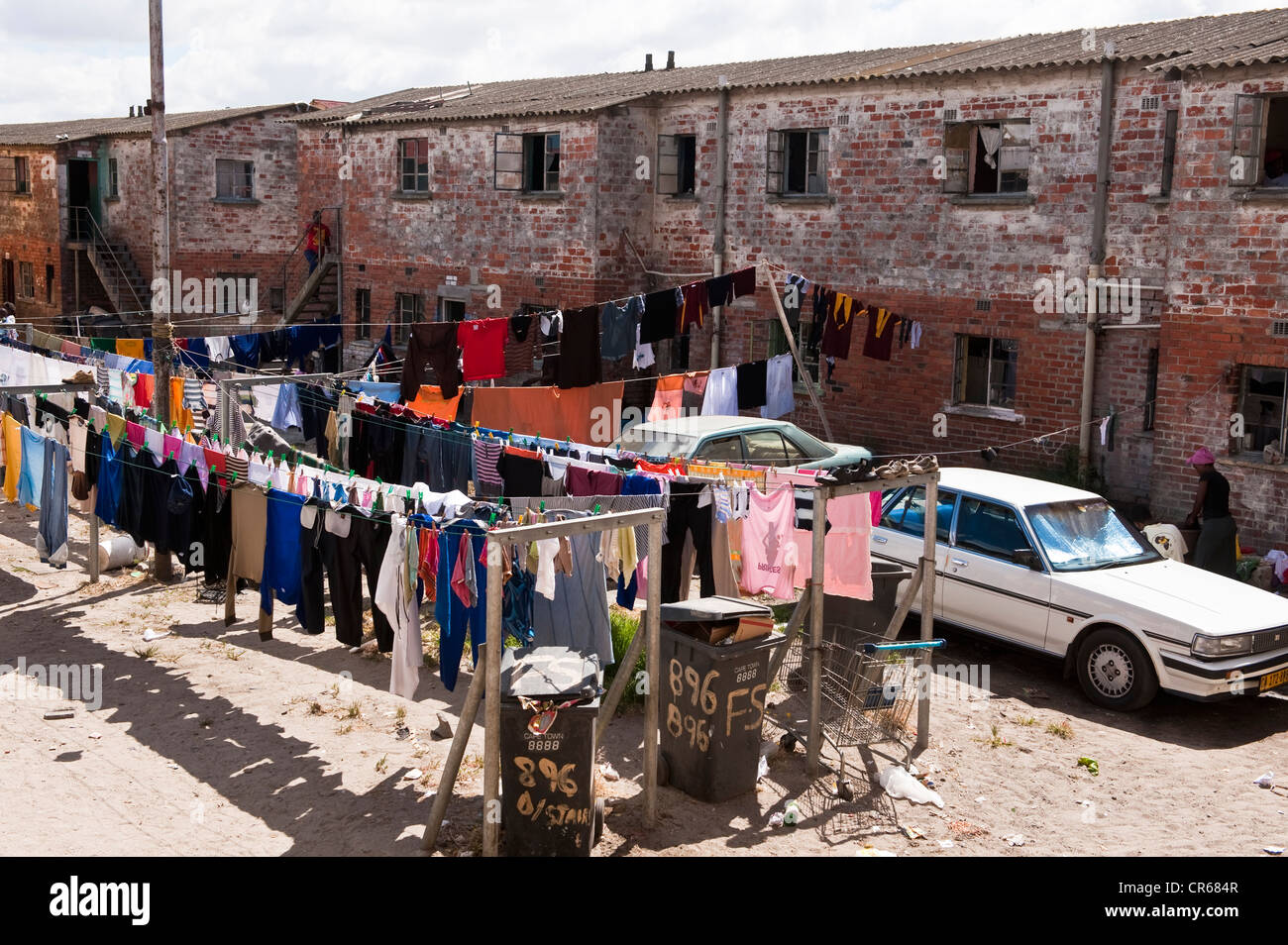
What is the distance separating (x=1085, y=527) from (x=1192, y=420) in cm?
456

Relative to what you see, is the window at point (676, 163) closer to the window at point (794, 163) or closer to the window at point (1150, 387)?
the window at point (794, 163)

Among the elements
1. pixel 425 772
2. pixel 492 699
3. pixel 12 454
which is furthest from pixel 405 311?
pixel 492 699

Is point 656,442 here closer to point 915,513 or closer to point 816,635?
point 915,513

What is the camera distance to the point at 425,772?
29.3 feet

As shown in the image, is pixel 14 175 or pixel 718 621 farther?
pixel 14 175

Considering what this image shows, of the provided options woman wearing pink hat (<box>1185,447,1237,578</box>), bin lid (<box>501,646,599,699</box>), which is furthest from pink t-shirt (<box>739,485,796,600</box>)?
woman wearing pink hat (<box>1185,447,1237,578</box>)

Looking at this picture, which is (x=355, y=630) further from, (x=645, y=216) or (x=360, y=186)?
(x=360, y=186)

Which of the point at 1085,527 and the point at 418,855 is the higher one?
the point at 1085,527

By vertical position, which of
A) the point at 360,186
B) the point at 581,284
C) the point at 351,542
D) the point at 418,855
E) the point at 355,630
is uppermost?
the point at 360,186

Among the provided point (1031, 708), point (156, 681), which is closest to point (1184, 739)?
point (1031, 708)

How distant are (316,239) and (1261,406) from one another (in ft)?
70.4

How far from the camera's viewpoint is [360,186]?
26.6m

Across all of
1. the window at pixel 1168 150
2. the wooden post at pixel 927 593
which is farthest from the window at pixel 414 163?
the wooden post at pixel 927 593

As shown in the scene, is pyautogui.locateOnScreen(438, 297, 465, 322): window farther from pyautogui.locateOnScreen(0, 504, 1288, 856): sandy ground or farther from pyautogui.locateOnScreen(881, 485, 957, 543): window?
pyautogui.locateOnScreen(881, 485, 957, 543): window
